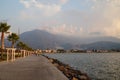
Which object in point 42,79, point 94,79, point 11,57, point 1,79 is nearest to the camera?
point 1,79

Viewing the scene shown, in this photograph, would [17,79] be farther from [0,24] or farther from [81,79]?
[0,24]

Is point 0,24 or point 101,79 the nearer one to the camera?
point 101,79

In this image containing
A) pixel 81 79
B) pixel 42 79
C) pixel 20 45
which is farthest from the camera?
pixel 20 45

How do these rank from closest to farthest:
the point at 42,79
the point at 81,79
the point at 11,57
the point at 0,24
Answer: the point at 42,79, the point at 81,79, the point at 11,57, the point at 0,24

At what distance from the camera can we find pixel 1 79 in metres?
17.0

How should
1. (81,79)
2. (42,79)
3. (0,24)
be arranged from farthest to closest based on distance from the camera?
1. (0,24)
2. (81,79)
3. (42,79)

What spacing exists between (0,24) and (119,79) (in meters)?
48.1

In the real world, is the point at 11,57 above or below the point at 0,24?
below

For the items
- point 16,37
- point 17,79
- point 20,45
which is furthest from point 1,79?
point 20,45

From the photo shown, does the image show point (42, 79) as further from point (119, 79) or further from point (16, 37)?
point (16, 37)

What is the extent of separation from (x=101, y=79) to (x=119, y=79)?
239 cm

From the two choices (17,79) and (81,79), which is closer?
(17,79)

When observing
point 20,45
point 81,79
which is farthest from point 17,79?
point 20,45

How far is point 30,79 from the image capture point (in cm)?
1759
